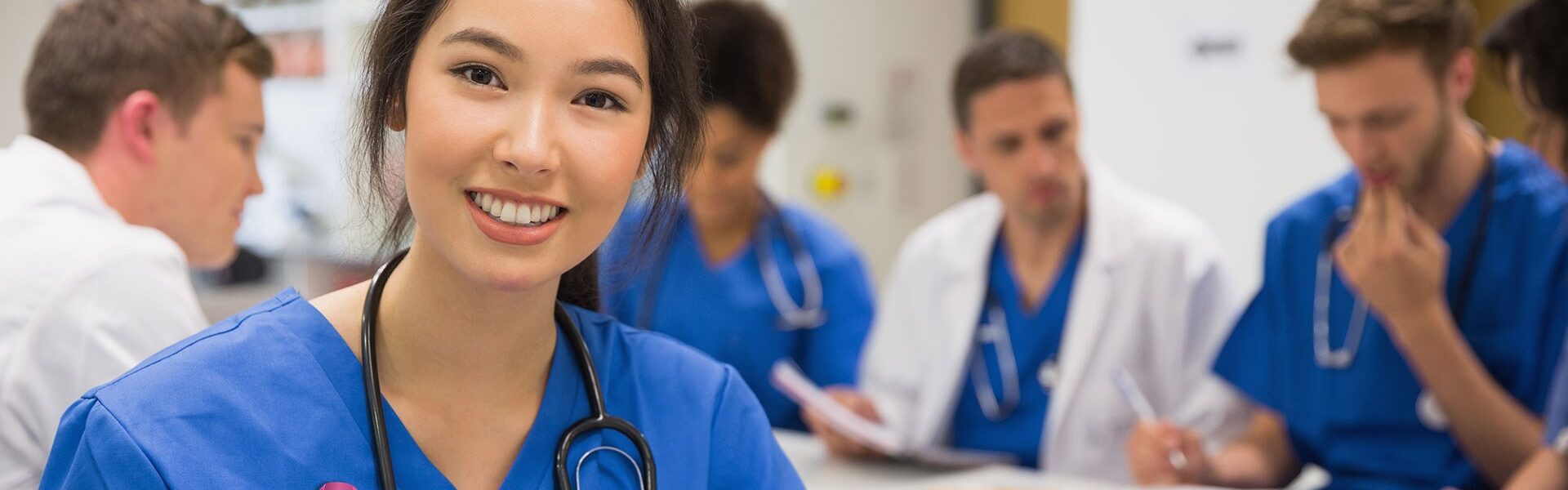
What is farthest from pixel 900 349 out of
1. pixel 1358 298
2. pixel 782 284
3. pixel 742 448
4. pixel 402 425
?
pixel 402 425

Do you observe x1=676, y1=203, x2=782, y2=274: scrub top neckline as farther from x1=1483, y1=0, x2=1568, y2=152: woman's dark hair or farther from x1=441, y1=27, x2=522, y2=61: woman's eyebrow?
x1=441, y1=27, x2=522, y2=61: woman's eyebrow

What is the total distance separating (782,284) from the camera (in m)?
2.54

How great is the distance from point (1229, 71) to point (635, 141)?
2.91 metres

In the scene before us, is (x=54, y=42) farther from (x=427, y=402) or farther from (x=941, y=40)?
(x=941, y=40)

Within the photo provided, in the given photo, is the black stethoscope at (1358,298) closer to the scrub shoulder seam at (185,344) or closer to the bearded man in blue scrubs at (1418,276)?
the bearded man in blue scrubs at (1418,276)

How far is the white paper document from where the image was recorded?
2223 millimetres

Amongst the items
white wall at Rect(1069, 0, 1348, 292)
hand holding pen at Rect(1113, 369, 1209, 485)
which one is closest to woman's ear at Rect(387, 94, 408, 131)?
hand holding pen at Rect(1113, 369, 1209, 485)

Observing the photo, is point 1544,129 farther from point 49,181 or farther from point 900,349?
point 49,181

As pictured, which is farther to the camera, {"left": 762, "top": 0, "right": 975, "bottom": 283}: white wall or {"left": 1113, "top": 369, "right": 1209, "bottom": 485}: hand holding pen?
{"left": 762, "top": 0, "right": 975, "bottom": 283}: white wall

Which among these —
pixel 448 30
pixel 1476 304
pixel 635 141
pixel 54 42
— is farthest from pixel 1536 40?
pixel 54 42

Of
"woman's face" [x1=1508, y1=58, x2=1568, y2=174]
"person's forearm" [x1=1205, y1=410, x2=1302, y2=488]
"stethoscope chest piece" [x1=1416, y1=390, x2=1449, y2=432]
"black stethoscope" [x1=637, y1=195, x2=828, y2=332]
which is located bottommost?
"person's forearm" [x1=1205, y1=410, x2=1302, y2=488]

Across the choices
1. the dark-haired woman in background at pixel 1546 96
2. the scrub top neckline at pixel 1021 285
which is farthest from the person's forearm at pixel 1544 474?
the scrub top neckline at pixel 1021 285

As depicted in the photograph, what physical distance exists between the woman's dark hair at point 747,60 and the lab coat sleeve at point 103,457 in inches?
61.5

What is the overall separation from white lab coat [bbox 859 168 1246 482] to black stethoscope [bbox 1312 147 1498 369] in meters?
0.18
